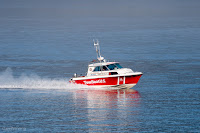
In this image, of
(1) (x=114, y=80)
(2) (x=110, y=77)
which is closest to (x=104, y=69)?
(2) (x=110, y=77)

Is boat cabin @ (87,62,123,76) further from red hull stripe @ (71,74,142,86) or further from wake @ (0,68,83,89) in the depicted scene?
wake @ (0,68,83,89)

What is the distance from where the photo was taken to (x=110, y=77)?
52406 millimetres

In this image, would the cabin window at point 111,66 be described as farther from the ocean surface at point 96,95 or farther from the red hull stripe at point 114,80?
the ocean surface at point 96,95

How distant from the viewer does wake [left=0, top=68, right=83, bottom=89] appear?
5525cm

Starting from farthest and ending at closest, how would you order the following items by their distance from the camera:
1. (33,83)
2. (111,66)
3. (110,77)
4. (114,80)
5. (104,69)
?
(33,83), (104,69), (111,66), (114,80), (110,77)

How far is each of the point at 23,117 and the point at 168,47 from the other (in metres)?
57.8

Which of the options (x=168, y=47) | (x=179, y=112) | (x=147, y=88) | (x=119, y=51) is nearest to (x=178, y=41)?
(x=168, y=47)

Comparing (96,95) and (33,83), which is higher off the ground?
(33,83)

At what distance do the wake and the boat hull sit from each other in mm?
946

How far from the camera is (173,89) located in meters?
52.8

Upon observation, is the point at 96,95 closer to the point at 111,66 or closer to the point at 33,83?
the point at 111,66

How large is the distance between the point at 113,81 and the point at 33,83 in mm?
11005

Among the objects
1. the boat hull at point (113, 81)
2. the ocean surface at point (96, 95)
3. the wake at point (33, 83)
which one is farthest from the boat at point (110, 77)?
the wake at point (33, 83)

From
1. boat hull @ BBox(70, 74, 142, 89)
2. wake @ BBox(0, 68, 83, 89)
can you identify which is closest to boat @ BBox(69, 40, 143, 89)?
boat hull @ BBox(70, 74, 142, 89)
